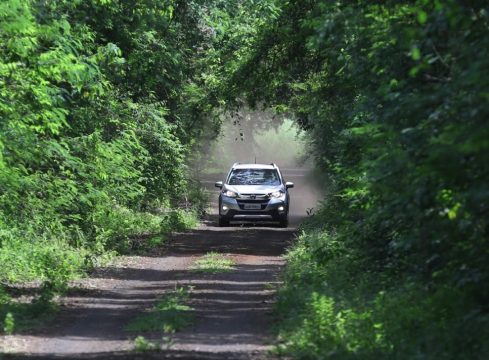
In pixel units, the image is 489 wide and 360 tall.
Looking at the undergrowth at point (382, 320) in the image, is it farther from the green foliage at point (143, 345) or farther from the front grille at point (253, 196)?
the front grille at point (253, 196)

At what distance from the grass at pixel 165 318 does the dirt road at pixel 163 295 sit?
13 centimetres

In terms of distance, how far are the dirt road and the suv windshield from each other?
628 centimetres

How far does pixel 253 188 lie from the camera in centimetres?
3338

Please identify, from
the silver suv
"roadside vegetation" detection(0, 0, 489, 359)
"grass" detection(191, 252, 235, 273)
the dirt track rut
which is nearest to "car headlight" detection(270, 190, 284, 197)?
the silver suv

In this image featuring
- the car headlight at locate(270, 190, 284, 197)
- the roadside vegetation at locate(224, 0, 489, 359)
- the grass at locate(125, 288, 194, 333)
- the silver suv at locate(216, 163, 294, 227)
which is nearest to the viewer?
the roadside vegetation at locate(224, 0, 489, 359)

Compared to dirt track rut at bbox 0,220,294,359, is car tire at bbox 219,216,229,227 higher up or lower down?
lower down

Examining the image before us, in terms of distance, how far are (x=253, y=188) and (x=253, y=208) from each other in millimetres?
621

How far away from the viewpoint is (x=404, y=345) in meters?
10.3

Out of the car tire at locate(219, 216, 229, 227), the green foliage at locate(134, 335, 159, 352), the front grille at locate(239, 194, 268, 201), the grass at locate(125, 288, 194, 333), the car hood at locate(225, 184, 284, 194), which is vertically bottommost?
the car tire at locate(219, 216, 229, 227)

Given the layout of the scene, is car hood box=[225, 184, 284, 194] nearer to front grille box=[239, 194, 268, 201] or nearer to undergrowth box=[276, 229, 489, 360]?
front grille box=[239, 194, 268, 201]

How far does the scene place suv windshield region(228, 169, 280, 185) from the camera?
33781mm

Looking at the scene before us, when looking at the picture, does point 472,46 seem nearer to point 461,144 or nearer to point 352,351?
→ point 461,144

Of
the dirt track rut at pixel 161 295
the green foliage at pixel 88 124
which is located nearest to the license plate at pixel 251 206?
the green foliage at pixel 88 124

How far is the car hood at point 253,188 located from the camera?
33.2 m
